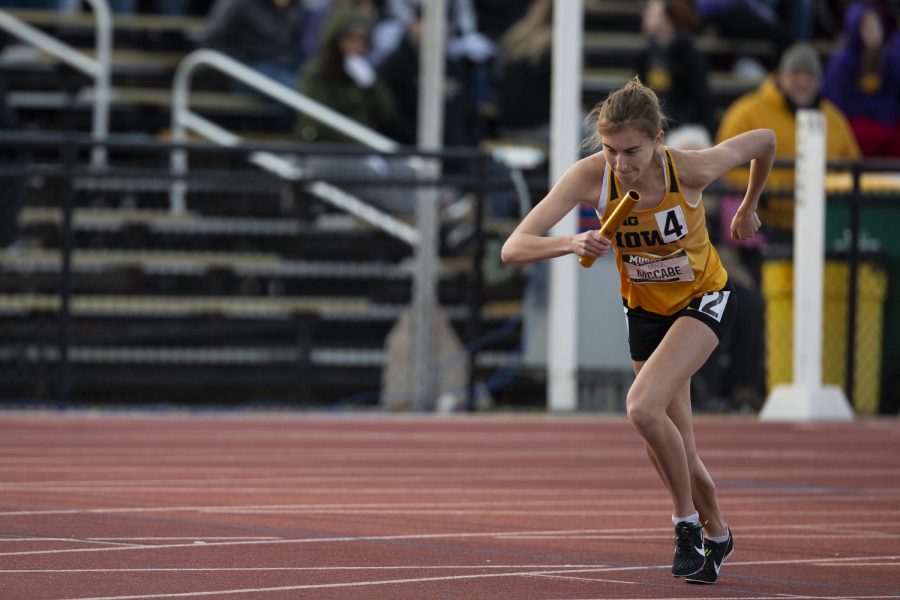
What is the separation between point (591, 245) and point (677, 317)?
0.93 meters

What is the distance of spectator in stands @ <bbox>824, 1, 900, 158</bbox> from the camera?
54.1 ft

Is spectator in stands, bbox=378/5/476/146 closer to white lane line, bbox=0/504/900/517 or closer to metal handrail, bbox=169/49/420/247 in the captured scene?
metal handrail, bbox=169/49/420/247

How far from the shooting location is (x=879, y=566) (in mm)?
6883

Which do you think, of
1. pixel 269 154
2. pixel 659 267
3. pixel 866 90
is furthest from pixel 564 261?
pixel 659 267

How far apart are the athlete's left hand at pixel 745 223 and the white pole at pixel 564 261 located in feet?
22.8

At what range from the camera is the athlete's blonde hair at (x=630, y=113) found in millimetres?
6320

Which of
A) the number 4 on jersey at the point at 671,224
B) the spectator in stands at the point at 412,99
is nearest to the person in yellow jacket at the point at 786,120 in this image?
the spectator in stands at the point at 412,99

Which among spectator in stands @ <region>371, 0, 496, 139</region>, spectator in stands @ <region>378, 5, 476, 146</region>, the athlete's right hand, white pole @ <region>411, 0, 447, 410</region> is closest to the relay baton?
the athlete's right hand

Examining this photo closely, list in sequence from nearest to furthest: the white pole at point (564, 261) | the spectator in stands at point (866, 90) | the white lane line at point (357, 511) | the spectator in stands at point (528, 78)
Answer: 1. the white lane line at point (357, 511)
2. the white pole at point (564, 261)
3. the spectator in stands at point (528, 78)
4. the spectator in stands at point (866, 90)

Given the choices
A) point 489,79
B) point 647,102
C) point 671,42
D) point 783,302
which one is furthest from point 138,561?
point 489,79

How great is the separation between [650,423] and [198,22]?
1306cm

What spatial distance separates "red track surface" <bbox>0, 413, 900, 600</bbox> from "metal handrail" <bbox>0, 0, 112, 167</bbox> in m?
3.51

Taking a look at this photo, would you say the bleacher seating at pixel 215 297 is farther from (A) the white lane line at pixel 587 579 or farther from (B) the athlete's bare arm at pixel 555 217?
(A) the white lane line at pixel 587 579

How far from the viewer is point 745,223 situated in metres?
6.91
